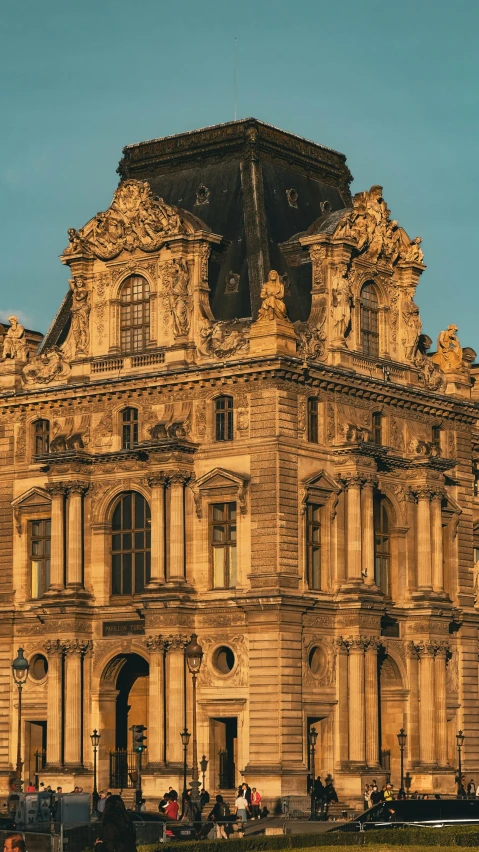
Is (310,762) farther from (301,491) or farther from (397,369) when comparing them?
(397,369)

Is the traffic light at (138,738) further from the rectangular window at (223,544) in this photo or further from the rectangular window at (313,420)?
the rectangular window at (313,420)

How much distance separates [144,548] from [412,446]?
12.2m

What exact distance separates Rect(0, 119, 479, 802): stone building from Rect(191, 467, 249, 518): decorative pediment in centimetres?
9

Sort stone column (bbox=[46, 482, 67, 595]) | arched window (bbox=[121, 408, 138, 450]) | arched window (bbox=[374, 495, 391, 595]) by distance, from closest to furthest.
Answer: stone column (bbox=[46, 482, 67, 595]) < arched window (bbox=[121, 408, 138, 450]) < arched window (bbox=[374, 495, 391, 595])

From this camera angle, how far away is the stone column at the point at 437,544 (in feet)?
277

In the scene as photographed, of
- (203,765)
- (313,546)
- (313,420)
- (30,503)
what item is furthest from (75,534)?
(203,765)

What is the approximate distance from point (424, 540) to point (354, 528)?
542 centimetres

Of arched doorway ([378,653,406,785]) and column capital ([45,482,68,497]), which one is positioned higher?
column capital ([45,482,68,497])

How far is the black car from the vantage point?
58.6m

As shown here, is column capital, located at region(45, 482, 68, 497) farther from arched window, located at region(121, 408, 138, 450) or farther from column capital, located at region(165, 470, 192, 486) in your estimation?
column capital, located at region(165, 470, 192, 486)

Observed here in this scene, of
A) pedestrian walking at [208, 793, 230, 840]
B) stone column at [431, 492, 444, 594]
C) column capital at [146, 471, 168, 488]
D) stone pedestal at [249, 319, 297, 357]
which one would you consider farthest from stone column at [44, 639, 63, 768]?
stone column at [431, 492, 444, 594]

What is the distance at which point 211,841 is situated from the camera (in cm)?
4762

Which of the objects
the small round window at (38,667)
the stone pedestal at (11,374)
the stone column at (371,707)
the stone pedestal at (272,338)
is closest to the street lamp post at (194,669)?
the stone column at (371,707)

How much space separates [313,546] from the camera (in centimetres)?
7944
